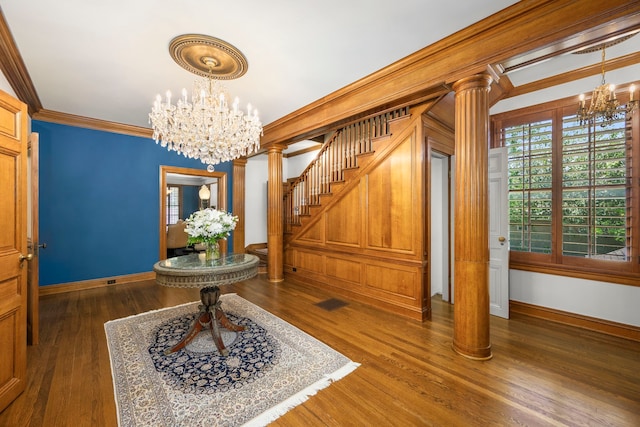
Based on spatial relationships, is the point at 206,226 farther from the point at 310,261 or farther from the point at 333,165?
the point at 310,261

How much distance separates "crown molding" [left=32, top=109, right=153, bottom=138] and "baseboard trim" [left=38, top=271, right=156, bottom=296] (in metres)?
2.74

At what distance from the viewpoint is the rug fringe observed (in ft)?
5.60

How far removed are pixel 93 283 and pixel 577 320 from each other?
7289 millimetres

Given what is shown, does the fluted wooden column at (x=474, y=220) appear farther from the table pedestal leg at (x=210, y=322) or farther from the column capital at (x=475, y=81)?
the table pedestal leg at (x=210, y=322)

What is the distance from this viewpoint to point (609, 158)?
2.95 metres

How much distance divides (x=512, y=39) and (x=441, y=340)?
2883 mm

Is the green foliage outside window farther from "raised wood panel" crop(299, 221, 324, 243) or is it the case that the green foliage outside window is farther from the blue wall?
the blue wall

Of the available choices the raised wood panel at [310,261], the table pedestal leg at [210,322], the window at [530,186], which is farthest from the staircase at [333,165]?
the table pedestal leg at [210,322]

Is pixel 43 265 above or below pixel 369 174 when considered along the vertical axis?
below

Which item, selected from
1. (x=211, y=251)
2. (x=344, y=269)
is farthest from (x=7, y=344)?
(x=344, y=269)

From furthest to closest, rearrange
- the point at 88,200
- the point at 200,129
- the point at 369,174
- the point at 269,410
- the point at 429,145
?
the point at 88,200, the point at 369,174, the point at 429,145, the point at 200,129, the point at 269,410

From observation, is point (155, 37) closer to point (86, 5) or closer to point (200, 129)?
point (86, 5)

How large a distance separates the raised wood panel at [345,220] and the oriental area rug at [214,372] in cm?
165

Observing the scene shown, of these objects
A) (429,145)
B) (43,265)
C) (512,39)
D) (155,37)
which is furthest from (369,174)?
(43,265)
